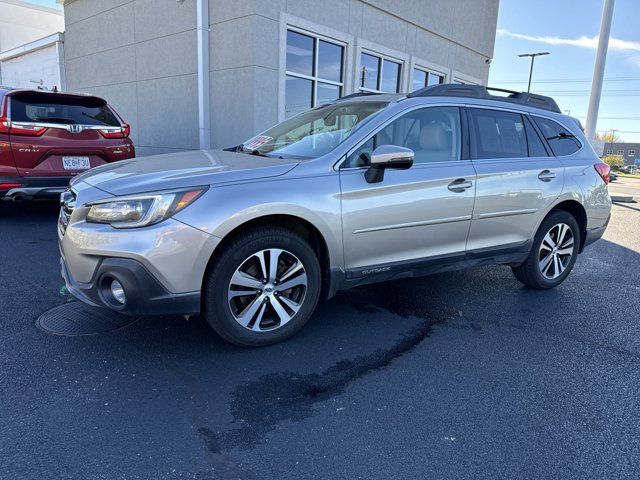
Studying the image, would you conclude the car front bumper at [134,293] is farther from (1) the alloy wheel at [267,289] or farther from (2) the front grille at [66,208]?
(2) the front grille at [66,208]

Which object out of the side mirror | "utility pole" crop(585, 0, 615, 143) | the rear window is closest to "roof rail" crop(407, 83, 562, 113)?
the side mirror

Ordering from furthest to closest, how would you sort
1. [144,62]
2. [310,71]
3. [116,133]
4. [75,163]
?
1. [144,62]
2. [310,71]
3. [116,133]
4. [75,163]

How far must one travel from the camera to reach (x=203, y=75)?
29.7 feet

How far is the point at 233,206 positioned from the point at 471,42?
579 inches

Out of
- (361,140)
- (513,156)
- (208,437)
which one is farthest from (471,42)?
(208,437)

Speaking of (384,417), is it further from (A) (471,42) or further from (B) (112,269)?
(A) (471,42)

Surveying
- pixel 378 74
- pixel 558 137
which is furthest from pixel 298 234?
pixel 378 74

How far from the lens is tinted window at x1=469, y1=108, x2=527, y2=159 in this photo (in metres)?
4.01

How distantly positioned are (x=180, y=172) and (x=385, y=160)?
1359 millimetres

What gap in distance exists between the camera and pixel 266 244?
3006 millimetres

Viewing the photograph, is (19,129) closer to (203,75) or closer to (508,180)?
(203,75)

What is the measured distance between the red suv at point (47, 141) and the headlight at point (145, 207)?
3.67 metres

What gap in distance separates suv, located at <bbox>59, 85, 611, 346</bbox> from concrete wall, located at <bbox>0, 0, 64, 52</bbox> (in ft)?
95.7

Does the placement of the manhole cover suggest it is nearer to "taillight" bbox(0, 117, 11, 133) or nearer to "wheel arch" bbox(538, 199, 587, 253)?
"taillight" bbox(0, 117, 11, 133)
